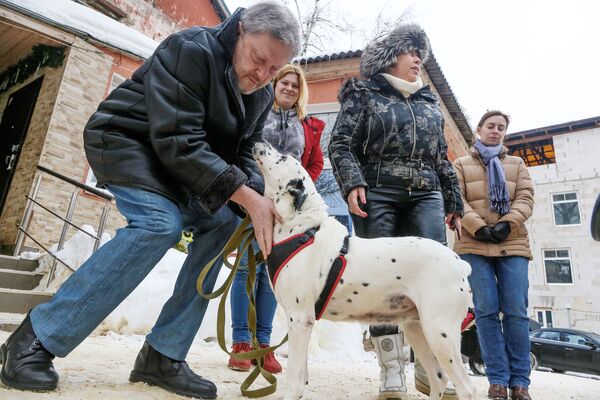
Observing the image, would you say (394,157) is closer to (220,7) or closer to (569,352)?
(569,352)

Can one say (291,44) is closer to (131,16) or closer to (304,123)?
(304,123)

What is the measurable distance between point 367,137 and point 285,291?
1315 millimetres

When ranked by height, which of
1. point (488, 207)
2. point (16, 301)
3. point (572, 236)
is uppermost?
point (572, 236)

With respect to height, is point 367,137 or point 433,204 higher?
point 367,137

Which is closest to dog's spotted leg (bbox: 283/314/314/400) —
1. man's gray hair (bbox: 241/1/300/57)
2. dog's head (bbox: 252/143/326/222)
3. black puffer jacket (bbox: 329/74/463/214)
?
dog's head (bbox: 252/143/326/222)

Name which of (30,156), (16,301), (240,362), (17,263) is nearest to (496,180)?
(240,362)

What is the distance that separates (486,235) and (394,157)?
1.11 metres

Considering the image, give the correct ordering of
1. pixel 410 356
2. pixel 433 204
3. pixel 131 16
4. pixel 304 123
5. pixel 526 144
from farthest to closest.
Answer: pixel 526 144
pixel 131 16
pixel 410 356
pixel 304 123
pixel 433 204

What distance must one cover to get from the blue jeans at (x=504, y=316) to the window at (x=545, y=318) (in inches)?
863

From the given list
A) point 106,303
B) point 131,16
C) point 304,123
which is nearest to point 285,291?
point 106,303

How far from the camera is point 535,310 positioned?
2192 cm

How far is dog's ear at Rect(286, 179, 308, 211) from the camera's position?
2.17 metres

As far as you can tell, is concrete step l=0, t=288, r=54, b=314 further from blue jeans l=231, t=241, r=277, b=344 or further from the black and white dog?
the black and white dog

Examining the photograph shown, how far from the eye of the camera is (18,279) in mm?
5824
